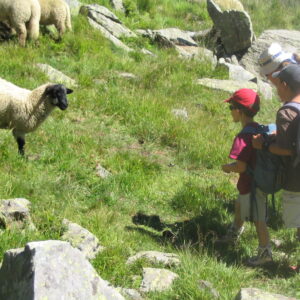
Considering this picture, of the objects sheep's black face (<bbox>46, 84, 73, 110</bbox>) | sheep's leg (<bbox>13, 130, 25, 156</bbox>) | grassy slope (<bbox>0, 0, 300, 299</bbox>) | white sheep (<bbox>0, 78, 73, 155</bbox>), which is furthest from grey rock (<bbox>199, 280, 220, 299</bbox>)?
sheep's black face (<bbox>46, 84, 73, 110</bbox>)

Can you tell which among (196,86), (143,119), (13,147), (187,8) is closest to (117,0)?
(187,8)

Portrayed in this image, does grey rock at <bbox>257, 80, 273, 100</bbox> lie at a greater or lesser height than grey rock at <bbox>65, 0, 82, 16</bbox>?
lesser

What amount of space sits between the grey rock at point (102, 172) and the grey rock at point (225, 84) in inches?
173

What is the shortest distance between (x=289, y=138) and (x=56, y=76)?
5648mm

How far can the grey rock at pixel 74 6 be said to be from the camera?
12.9m

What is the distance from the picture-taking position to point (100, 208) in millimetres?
5676

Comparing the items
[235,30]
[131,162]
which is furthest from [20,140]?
[235,30]

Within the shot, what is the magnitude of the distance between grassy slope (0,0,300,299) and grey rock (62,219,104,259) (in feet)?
0.27

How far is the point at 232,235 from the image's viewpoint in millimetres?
5523

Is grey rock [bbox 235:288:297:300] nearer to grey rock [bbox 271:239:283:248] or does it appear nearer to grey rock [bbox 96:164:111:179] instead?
grey rock [bbox 271:239:283:248]

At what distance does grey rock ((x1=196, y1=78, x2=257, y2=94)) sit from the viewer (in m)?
10.5

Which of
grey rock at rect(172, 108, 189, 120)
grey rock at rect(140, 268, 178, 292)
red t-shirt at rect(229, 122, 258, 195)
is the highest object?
red t-shirt at rect(229, 122, 258, 195)

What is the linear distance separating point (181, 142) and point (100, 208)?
2473 millimetres

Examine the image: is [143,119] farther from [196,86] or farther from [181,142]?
[196,86]
